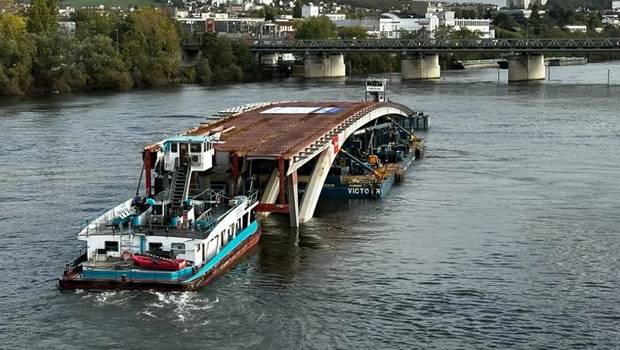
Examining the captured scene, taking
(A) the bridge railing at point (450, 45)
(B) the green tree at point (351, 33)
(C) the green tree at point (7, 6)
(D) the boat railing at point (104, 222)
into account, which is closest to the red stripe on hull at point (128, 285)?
(D) the boat railing at point (104, 222)

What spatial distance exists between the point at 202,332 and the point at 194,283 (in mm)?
2884

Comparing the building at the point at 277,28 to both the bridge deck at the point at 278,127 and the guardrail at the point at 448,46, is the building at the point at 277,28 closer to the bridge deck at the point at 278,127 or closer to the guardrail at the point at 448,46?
the guardrail at the point at 448,46

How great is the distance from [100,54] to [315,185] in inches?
2534

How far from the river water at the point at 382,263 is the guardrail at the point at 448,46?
5399 cm

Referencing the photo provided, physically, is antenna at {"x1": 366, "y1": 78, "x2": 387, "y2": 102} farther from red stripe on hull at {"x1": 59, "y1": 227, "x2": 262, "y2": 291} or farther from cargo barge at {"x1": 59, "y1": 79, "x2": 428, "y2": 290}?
red stripe on hull at {"x1": 59, "y1": 227, "x2": 262, "y2": 291}

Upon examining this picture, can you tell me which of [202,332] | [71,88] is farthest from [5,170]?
[71,88]

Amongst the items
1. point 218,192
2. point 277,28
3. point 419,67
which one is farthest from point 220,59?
point 218,192

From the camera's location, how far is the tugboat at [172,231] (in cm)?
2562

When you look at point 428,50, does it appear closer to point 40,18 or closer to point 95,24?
point 95,24

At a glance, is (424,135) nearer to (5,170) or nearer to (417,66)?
(5,170)

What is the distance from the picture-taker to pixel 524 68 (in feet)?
349

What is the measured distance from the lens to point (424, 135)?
194 ft

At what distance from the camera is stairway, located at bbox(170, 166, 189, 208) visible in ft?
94.4

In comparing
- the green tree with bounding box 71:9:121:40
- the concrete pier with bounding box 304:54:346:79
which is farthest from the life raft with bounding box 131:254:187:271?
the concrete pier with bounding box 304:54:346:79
